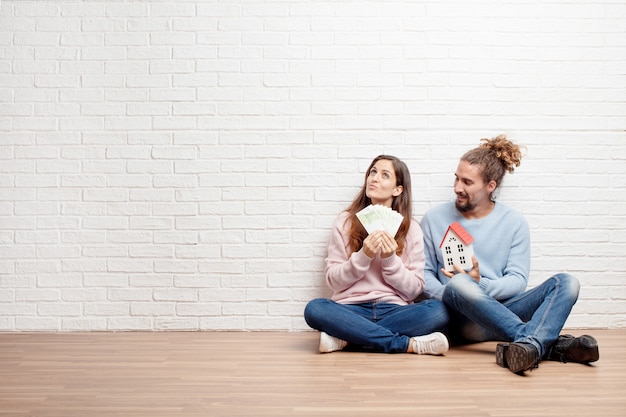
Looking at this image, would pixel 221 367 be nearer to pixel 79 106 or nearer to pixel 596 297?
pixel 79 106

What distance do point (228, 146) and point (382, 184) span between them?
0.93m

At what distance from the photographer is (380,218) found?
3490 millimetres

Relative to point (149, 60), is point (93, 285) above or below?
below

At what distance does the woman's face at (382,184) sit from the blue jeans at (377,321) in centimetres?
58

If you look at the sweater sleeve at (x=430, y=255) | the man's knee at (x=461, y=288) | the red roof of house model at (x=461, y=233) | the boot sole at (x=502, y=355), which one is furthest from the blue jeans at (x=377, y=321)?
the boot sole at (x=502, y=355)

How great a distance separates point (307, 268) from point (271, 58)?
1228mm

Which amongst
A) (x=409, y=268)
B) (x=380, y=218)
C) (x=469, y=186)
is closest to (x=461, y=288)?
(x=409, y=268)

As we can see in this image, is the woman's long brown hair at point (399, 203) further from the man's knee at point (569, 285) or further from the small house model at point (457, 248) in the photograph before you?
the man's knee at point (569, 285)

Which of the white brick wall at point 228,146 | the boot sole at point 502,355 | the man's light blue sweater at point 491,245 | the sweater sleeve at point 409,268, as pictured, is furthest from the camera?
the white brick wall at point 228,146

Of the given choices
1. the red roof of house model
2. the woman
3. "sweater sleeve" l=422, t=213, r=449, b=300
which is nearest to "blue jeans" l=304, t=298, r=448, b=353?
the woman

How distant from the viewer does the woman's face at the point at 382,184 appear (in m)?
3.78

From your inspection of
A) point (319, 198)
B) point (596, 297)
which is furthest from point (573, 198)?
point (319, 198)

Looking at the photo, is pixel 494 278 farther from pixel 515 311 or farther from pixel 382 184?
pixel 382 184

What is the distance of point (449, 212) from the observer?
3.89 m
